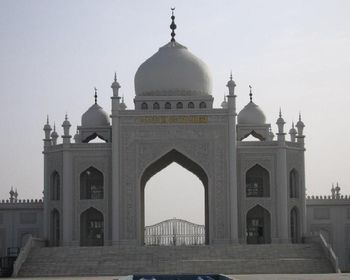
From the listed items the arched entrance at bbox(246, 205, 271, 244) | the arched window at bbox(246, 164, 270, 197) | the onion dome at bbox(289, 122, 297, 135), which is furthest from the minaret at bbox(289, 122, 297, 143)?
the arched entrance at bbox(246, 205, 271, 244)

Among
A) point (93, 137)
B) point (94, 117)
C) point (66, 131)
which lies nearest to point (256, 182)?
point (93, 137)

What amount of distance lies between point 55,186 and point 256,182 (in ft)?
24.2

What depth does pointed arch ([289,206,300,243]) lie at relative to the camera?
34125mm

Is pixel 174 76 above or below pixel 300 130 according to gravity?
above

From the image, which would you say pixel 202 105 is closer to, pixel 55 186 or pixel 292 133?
pixel 292 133

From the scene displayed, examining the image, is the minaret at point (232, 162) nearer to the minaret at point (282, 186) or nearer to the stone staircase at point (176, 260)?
the minaret at point (282, 186)

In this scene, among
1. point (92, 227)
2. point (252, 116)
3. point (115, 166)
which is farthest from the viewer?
point (252, 116)

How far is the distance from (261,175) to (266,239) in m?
2.38

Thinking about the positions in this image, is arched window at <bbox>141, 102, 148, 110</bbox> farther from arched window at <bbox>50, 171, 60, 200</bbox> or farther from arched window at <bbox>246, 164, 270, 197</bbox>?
arched window at <bbox>246, 164, 270, 197</bbox>

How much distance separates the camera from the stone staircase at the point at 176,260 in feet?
93.3

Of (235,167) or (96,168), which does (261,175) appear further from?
(96,168)

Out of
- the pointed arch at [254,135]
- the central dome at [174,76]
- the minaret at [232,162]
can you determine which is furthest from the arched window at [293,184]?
the central dome at [174,76]

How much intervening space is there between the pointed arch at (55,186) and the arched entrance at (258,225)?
22.8 ft

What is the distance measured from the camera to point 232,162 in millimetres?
33094
